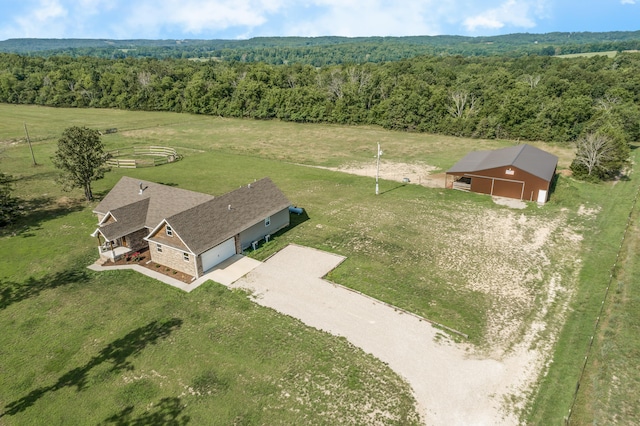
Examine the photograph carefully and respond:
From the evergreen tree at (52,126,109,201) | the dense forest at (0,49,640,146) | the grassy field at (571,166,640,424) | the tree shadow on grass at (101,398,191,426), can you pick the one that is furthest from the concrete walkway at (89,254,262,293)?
the dense forest at (0,49,640,146)

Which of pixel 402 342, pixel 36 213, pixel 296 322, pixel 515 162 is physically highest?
pixel 515 162

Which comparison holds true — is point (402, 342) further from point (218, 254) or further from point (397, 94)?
point (397, 94)

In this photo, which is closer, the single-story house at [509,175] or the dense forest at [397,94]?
the single-story house at [509,175]

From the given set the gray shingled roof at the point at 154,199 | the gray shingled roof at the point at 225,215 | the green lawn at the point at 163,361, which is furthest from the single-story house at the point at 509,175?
the green lawn at the point at 163,361

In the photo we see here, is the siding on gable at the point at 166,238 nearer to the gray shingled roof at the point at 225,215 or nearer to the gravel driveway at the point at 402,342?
the gray shingled roof at the point at 225,215

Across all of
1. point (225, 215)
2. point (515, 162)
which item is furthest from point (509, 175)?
point (225, 215)
